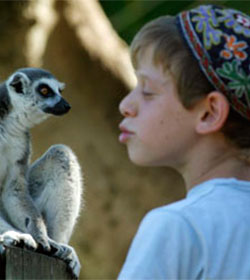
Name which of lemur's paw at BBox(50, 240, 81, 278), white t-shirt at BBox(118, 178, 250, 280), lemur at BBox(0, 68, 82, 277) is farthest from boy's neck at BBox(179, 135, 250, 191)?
lemur at BBox(0, 68, 82, 277)

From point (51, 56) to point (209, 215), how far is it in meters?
7.11

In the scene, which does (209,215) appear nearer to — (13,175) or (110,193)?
(13,175)

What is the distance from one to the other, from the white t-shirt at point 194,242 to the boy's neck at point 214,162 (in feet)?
0.35

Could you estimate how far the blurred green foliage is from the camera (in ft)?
27.8

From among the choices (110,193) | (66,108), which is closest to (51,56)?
(110,193)

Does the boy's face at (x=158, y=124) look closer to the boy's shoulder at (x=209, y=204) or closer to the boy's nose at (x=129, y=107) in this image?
the boy's nose at (x=129, y=107)

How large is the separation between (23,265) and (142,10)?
6.03m

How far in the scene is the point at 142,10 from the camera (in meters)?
8.45

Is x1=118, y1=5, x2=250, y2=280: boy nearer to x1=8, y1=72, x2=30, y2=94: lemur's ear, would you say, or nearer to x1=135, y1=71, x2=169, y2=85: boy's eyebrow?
x1=135, y1=71, x2=169, y2=85: boy's eyebrow

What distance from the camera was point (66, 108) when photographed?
4863 mm

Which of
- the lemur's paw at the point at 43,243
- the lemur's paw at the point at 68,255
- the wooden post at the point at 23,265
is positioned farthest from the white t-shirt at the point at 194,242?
the lemur's paw at the point at 43,243

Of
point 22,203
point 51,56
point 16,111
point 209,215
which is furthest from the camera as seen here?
point 51,56

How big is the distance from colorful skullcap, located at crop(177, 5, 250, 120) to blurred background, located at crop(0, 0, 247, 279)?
6.42 m

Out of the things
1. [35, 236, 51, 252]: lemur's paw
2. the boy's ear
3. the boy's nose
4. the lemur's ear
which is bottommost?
[35, 236, 51, 252]: lemur's paw
